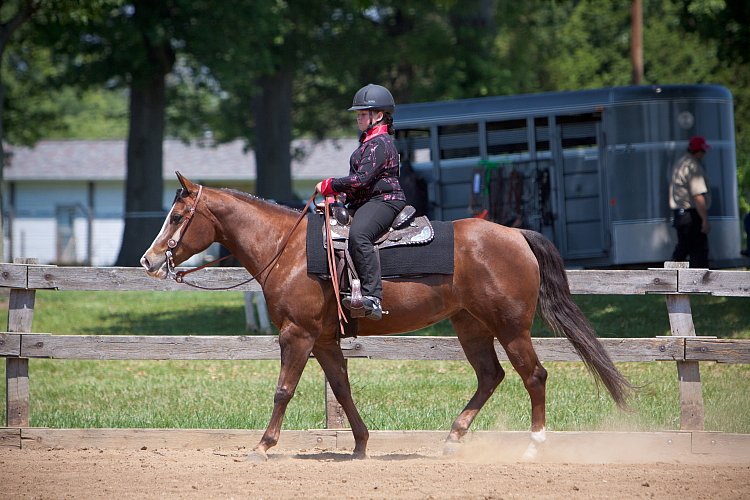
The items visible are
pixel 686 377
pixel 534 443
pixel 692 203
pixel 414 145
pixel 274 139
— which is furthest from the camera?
pixel 274 139

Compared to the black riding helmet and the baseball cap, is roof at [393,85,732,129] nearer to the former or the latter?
the baseball cap

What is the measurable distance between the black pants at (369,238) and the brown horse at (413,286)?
0.28 meters

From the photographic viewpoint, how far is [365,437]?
25.8 ft

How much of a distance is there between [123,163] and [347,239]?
44441 mm

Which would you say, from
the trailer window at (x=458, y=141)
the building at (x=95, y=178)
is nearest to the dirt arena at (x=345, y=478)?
the trailer window at (x=458, y=141)

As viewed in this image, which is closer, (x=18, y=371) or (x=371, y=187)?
(x=371, y=187)

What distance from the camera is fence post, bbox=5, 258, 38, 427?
8.46 m

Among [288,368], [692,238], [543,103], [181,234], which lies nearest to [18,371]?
[181,234]

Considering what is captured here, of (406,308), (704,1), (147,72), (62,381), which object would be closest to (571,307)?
(406,308)

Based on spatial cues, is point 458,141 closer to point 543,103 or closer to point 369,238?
point 543,103

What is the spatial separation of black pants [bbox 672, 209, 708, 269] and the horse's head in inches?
350

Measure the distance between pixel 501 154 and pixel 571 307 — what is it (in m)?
9.22

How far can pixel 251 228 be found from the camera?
7871 mm

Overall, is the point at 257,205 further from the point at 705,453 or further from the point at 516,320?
the point at 705,453
